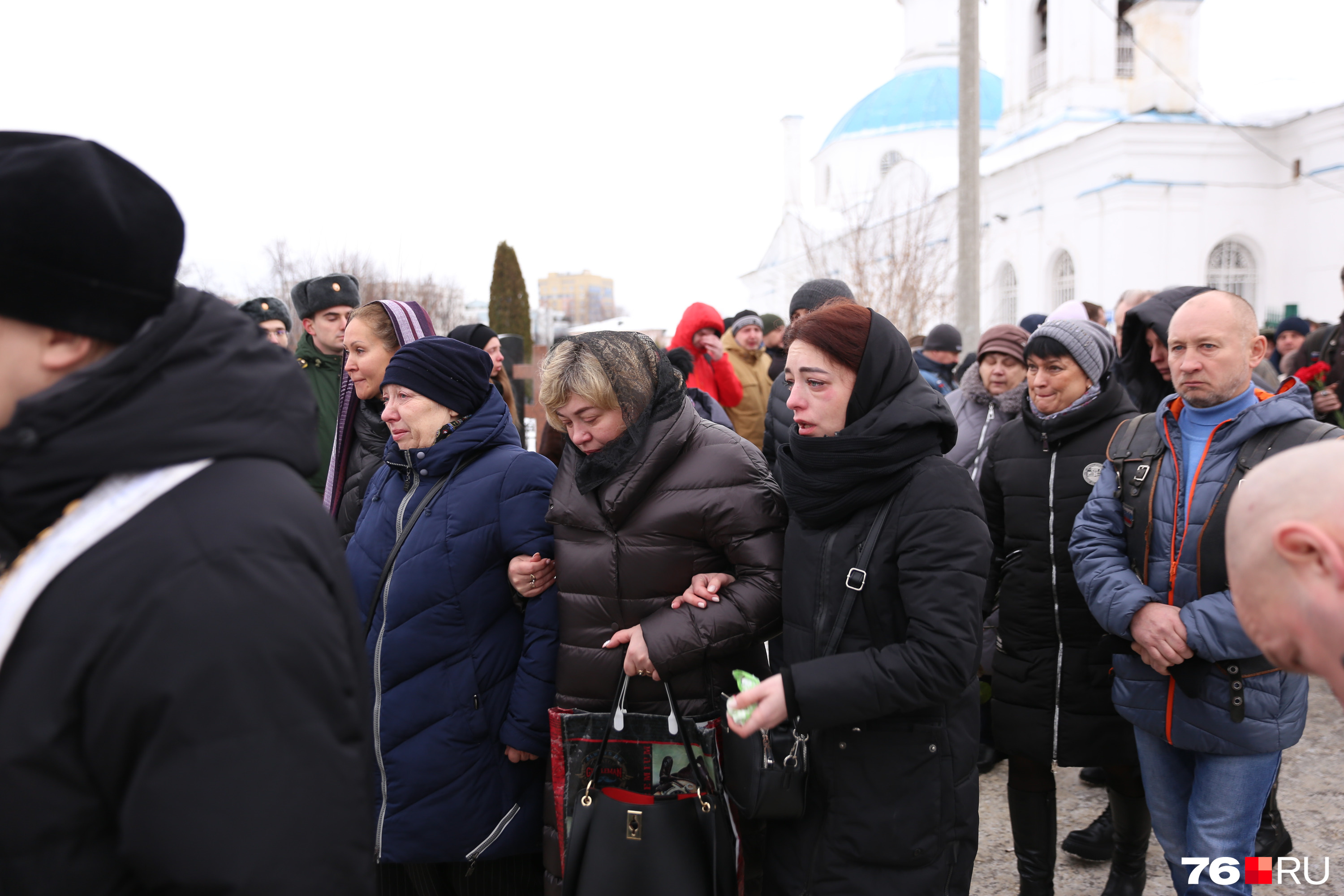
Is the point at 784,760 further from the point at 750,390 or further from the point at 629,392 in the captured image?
the point at 750,390

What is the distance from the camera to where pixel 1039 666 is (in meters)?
3.14

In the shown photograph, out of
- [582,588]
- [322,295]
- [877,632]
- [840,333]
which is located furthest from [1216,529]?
[322,295]

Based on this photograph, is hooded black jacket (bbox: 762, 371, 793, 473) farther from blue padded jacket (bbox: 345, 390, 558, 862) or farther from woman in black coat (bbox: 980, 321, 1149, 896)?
blue padded jacket (bbox: 345, 390, 558, 862)

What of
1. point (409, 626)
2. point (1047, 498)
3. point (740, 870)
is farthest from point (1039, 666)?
point (409, 626)

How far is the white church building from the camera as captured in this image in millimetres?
19391

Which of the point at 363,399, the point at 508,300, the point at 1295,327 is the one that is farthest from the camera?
the point at 508,300

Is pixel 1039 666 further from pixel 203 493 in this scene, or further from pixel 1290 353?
pixel 1290 353

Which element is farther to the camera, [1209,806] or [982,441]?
[982,441]

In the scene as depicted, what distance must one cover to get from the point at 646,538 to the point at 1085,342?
74.4 inches

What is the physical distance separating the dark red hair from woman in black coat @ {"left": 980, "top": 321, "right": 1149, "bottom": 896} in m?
1.25

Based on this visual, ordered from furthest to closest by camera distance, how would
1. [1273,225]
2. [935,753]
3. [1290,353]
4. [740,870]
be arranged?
[1273,225] < [1290,353] < [740,870] < [935,753]

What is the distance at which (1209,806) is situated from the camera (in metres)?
2.59

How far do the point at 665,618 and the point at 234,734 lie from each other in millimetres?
1546

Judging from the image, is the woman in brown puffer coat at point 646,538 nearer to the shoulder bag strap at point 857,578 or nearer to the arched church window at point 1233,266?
the shoulder bag strap at point 857,578
